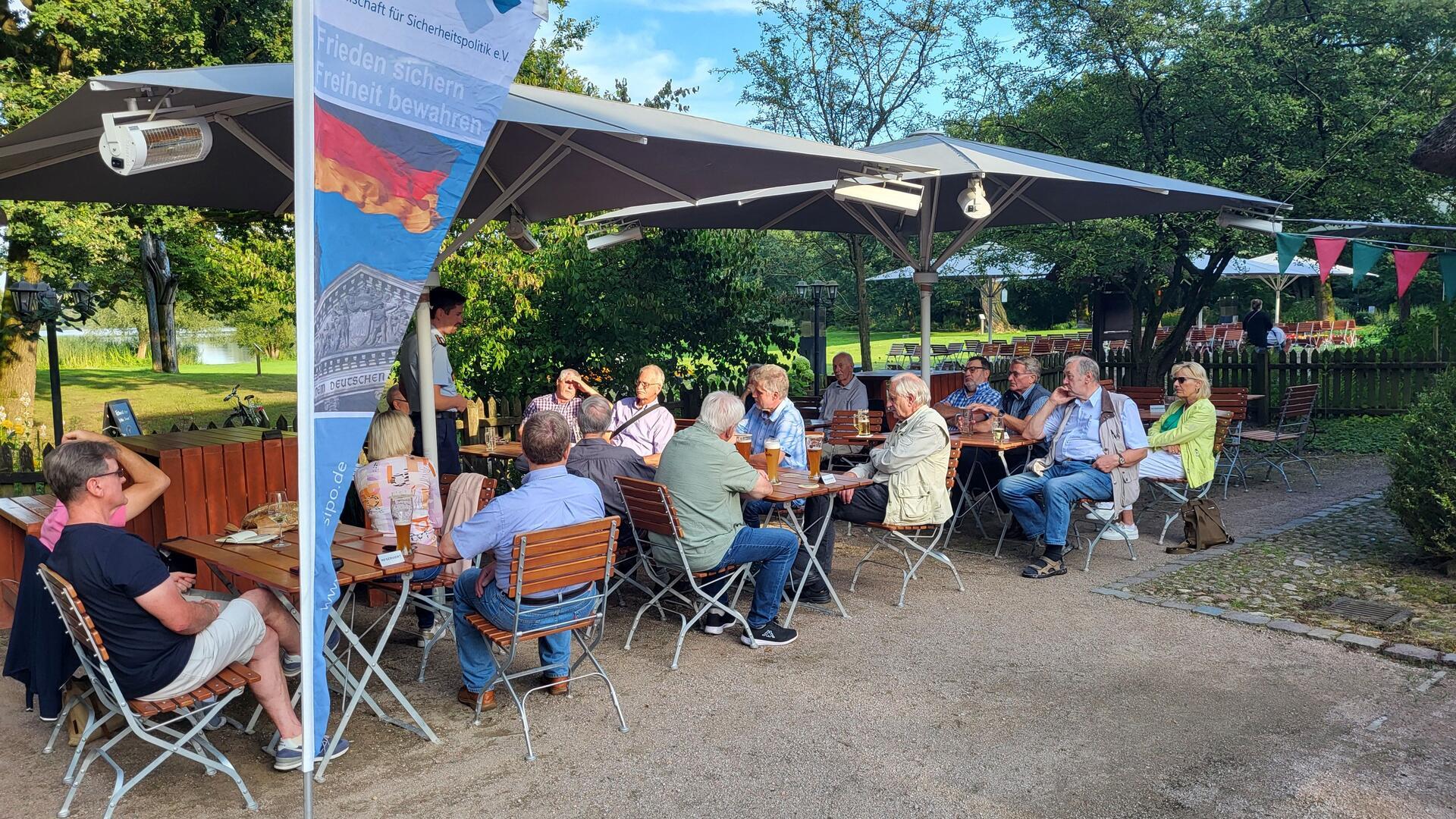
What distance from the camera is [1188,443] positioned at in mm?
6832

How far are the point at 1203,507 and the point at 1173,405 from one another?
767 millimetres

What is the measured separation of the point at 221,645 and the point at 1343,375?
1348 cm

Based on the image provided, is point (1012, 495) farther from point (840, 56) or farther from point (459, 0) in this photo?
point (840, 56)

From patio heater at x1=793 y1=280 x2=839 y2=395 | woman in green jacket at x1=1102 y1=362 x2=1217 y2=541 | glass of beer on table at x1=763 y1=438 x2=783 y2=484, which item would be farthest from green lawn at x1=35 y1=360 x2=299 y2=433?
woman in green jacket at x1=1102 y1=362 x2=1217 y2=541

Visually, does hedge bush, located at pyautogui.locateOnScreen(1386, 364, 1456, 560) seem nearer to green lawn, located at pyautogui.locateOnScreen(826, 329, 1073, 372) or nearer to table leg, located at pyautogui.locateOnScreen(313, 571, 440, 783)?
table leg, located at pyautogui.locateOnScreen(313, 571, 440, 783)

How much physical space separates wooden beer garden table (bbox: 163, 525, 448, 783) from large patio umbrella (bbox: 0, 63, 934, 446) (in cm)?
123

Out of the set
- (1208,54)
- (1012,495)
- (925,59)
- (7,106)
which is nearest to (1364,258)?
(1208,54)

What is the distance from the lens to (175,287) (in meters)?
21.2

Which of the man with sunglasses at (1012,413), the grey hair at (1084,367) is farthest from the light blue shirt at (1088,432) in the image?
the man with sunglasses at (1012,413)

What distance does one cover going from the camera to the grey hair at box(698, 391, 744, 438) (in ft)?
15.6

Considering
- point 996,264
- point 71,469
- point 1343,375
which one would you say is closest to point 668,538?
point 71,469

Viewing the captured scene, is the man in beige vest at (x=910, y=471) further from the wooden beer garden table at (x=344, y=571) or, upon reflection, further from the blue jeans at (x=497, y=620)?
the wooden beer garden table at (x=344, y=571)

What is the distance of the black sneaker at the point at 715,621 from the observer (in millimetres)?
5109

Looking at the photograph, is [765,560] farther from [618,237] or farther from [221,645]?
[618,237]
